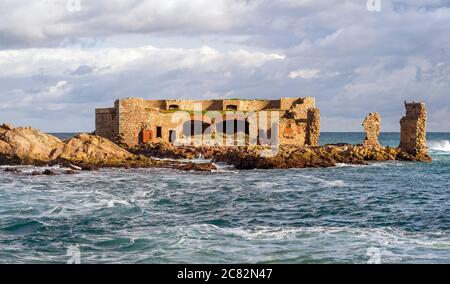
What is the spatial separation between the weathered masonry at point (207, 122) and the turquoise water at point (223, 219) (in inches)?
629

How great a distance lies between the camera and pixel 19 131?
142 feet

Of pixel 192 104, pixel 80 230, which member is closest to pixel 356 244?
pixel 80 230

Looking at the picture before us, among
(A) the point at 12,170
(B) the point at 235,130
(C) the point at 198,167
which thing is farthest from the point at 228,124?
(A) the point at 12,170

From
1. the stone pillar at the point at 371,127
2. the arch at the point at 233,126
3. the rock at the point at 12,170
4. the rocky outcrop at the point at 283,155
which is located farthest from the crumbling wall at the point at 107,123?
the stone pillar at the point at 371,127

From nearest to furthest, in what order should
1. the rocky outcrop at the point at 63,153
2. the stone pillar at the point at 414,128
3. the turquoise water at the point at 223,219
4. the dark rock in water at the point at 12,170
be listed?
the turquoise water at the point at 223,219 → the dark rock in water at the point at 12,170 → the rocky outcrop at the point at 63,153 → the stone pillar at the point at 414,128

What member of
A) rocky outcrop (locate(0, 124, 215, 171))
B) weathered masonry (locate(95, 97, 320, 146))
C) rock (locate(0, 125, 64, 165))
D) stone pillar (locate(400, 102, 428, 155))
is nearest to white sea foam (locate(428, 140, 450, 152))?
stone pillar (locate(400, 102, 428, 155))

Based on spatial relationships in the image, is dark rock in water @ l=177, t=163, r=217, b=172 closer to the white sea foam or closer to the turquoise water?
the turquoise water

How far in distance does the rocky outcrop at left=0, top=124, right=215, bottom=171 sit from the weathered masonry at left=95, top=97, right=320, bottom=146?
252 inches

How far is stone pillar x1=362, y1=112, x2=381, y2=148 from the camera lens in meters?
53.3

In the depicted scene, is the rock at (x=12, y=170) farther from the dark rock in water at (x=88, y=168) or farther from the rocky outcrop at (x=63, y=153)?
the dark rock in water at (x=88, y=168)

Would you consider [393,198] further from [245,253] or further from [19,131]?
A: [19,131]

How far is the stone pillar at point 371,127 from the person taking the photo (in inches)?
2099

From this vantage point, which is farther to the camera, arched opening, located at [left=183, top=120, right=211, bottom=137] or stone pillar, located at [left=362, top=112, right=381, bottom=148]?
arched opening, located at [left=183, top=120, right=211, bottom=137]

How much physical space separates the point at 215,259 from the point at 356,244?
12.6 feet
